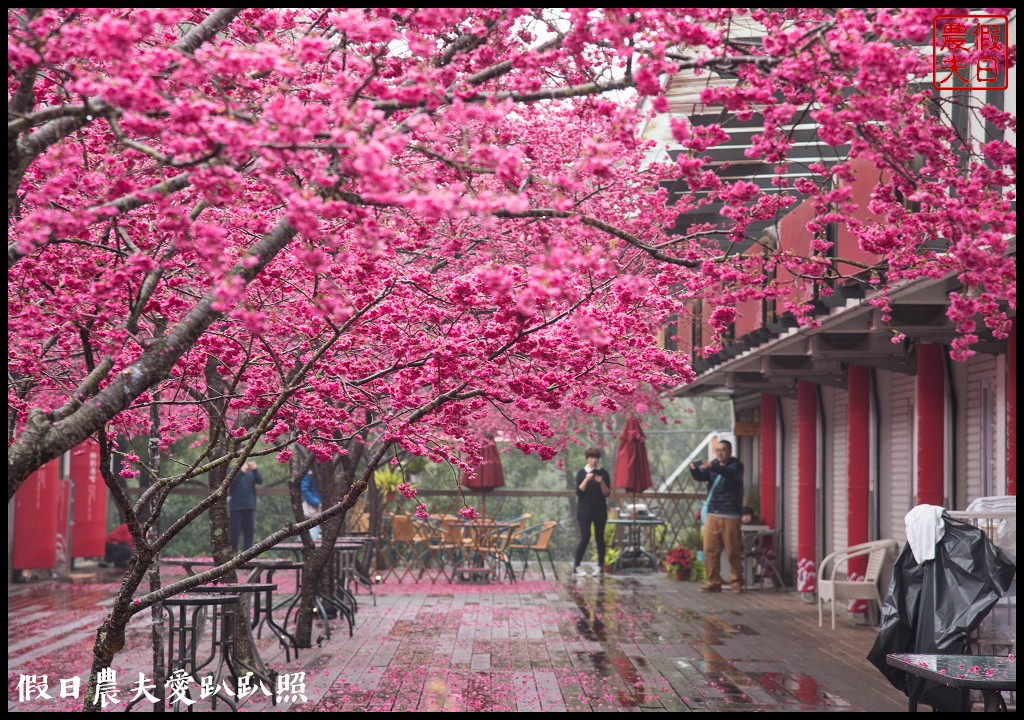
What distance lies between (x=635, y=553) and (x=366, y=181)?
1730 centimetres

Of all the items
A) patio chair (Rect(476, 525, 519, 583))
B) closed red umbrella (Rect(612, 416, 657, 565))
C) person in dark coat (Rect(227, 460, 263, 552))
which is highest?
closed red umbrella (Rect(612, 416, 657, 565))

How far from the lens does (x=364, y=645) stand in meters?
10.9

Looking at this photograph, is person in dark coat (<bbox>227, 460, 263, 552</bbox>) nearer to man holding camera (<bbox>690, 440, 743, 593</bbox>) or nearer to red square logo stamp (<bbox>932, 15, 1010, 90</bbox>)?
man holding camera (<bbox>690, 440, 743, 593</bbox>)

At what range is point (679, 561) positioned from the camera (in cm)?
1852

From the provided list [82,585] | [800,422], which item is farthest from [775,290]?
[82,585]

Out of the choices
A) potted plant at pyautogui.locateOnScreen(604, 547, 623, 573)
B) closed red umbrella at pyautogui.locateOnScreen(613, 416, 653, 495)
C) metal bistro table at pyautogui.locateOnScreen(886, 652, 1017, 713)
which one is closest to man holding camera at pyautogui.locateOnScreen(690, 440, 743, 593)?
potted plant at pyautogui.locateOnScreen(604, 547, 623, 573)

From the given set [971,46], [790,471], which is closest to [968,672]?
[971,46]

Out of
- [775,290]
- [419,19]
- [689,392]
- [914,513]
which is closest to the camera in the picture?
[419,19]

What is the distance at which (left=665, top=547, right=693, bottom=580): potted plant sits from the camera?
60.6ft

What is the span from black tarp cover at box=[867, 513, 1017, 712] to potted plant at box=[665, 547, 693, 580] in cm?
1028

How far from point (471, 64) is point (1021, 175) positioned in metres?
2.41

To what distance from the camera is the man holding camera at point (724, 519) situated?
639 inches

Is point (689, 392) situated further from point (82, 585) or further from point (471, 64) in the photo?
point (471, 64)

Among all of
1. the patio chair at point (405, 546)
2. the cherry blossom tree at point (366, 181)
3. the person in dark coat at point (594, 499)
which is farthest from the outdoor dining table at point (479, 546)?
the cherry blossom tree at point (366, 181)
